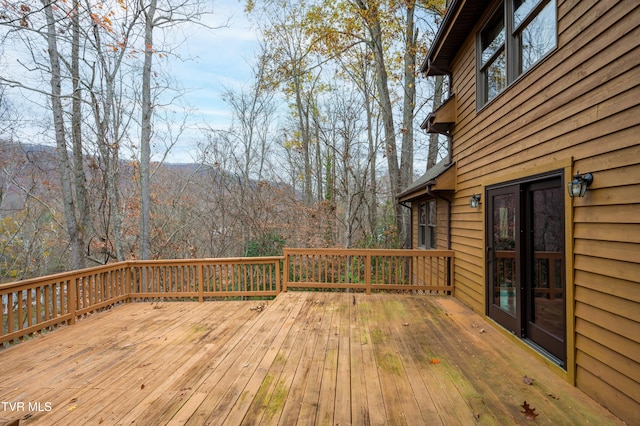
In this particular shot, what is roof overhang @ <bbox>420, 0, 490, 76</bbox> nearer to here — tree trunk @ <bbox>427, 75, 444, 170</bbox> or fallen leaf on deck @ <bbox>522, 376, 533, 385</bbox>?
tree trunk @ <bbox>427, 75, 444, 170</bbox>

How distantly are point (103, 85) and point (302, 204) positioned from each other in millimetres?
6482

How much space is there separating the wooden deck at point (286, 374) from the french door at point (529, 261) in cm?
28

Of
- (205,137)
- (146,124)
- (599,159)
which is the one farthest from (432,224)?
(205,137)

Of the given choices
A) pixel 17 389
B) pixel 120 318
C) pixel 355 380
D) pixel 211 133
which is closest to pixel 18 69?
pixel 211 133

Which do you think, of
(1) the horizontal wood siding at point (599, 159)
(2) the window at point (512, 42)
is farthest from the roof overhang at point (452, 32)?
(1) the horizontal wood siding at point (599, 159)

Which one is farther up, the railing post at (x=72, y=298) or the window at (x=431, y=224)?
the window at (x=431, y=224)

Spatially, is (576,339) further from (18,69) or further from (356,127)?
(18,69)

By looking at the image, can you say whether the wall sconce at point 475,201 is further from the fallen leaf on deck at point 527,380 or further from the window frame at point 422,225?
the window frame at point 422,225

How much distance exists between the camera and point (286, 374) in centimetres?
267

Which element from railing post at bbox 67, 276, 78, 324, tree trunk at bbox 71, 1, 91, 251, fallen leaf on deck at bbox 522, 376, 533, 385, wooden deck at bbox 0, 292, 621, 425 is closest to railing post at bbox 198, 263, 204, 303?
wooden deck at bbox 0, 292, 621, 425

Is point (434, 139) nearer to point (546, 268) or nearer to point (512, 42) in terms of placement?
point (512, 42)

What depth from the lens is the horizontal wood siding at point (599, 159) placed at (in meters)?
1.95

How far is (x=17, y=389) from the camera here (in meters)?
2.58

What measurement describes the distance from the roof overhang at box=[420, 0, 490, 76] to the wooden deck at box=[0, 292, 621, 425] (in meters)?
4.31
